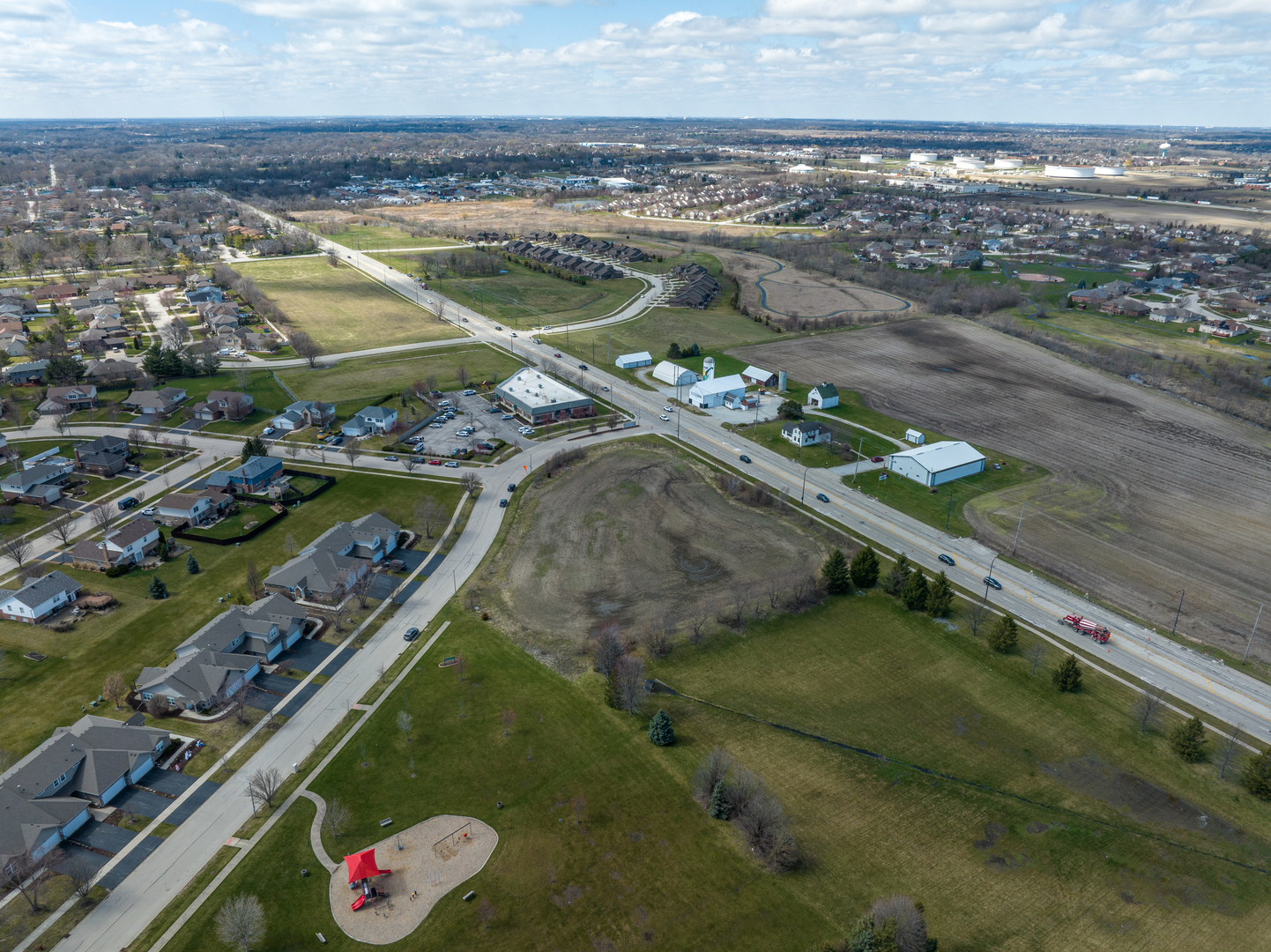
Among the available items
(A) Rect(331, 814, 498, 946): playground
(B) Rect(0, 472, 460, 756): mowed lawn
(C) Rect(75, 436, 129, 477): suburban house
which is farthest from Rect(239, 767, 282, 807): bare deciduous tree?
(C) Rect(75, 436, 129, 477): suburban house

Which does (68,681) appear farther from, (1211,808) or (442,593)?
(1211,808)

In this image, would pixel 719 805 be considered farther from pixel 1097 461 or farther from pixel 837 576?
pixel 1097 461

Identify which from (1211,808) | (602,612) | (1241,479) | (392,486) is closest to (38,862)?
(602,612)

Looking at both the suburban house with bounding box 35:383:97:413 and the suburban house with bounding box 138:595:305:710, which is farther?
the suburban house with bounding box 35:383:97:413

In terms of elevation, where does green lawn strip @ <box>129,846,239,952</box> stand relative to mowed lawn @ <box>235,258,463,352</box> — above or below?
below

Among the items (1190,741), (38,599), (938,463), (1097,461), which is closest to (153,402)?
(38,599)

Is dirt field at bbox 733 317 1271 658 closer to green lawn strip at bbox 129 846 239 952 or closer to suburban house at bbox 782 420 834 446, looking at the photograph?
suburban house at bbox 782 420 834 446
